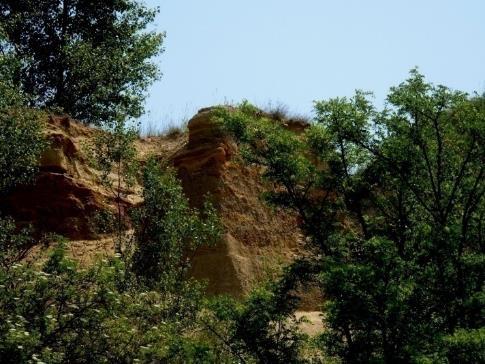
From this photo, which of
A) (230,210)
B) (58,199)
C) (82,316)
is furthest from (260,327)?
(58,199)

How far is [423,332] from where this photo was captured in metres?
10.5

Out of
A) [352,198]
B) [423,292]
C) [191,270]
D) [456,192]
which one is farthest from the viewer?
[191,270]

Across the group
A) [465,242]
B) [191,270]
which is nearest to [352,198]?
[465,242]

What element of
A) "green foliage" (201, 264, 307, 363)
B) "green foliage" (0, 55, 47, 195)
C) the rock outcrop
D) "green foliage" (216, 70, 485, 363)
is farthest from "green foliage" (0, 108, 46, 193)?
"green foliage" (201, 264, 307, 363)

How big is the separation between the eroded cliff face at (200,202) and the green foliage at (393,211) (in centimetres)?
728

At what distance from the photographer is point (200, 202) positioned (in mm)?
22266

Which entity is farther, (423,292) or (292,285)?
(292,285)

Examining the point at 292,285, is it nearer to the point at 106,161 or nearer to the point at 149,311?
the point at 149,311

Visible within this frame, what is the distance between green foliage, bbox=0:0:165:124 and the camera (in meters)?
26.6

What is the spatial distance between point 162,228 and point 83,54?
430 inches

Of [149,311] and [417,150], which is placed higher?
[417,150]

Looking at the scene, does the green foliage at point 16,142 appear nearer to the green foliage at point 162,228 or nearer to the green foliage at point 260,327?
the green foliage at point 162,228

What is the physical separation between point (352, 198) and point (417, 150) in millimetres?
1488

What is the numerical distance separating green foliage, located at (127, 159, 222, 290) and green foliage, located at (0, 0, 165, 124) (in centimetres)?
1000
